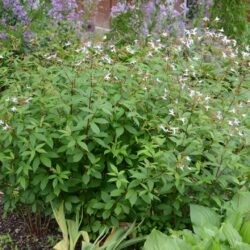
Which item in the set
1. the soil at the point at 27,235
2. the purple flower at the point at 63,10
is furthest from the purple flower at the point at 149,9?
the soil at the point at 27,235

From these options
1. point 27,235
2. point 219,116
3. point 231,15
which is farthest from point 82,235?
point 231,15

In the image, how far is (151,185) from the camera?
2824 mm

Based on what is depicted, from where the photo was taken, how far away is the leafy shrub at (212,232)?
2.70m

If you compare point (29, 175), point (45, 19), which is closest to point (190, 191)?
point (29, 175)

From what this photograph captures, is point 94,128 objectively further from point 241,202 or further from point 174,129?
point 241,202

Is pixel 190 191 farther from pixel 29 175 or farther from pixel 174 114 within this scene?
pixel 29 175

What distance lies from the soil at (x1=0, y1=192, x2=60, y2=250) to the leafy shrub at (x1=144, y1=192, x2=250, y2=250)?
0.88 metres

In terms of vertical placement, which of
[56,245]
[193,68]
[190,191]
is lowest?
[56,245]

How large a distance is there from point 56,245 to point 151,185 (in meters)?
0.75

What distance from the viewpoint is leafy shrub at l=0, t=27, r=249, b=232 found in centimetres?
288

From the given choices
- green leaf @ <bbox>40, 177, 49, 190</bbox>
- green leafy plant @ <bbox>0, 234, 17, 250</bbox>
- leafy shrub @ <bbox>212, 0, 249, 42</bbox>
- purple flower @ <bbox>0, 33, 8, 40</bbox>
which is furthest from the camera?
leafy shrub @ <bbox>212, 0, 249, 42</bbox>

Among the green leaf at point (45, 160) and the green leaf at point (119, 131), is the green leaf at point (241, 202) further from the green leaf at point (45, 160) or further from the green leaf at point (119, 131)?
the green leaf at point (45, 160)

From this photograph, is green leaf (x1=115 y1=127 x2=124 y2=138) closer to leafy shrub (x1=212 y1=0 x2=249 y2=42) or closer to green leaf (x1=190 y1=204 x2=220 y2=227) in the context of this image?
green leaf (x1=190 y1=204 x2=220 y2=227)

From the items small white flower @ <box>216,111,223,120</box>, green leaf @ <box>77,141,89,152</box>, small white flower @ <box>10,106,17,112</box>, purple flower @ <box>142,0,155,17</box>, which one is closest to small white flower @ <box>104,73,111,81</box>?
green leaf @ <box>77,141,89,152</box>
